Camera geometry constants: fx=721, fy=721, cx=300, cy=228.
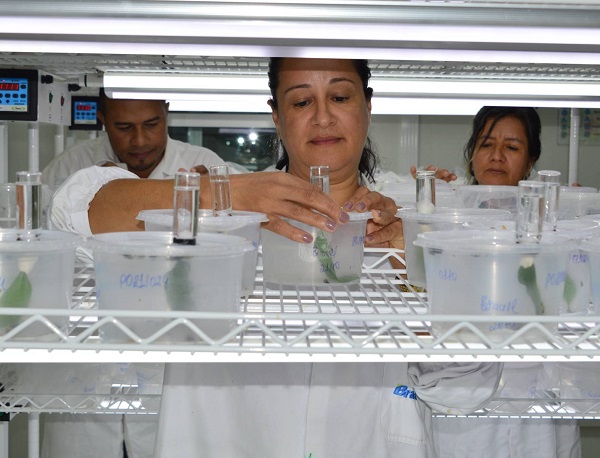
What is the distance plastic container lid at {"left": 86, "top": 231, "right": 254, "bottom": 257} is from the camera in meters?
0.70

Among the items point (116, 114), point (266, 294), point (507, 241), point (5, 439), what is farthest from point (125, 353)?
point (116, 114)

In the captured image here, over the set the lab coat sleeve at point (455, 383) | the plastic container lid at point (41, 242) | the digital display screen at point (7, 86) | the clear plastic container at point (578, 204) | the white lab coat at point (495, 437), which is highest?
the digital display screen at point (7, 86)

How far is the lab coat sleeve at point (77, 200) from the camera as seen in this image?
3.72 ft

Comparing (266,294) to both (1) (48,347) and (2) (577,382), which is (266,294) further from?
(2) (577,382)

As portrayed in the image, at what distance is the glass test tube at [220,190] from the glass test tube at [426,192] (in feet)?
0.91

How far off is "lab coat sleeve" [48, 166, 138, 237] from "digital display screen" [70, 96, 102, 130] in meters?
1.95

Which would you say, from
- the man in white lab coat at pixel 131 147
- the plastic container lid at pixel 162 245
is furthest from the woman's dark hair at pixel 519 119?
the plastic container lid at pixel 162 245

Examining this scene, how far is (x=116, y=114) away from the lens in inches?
116

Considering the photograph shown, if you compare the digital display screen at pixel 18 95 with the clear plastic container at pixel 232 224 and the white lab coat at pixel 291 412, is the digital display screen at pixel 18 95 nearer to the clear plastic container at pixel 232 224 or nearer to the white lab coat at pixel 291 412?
the white lab coat at pixel 291 412

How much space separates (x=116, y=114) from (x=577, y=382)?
214 centimetres

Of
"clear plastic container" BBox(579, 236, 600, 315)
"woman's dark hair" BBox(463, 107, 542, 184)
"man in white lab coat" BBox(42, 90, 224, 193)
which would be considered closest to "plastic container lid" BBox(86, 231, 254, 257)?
"clear plastic container" BBox(579, 236, 600, 315)

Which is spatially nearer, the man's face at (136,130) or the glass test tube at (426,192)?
the glass test tube at (426,192)

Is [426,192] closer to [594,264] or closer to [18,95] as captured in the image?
[594,264]

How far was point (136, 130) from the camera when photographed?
118 inches
